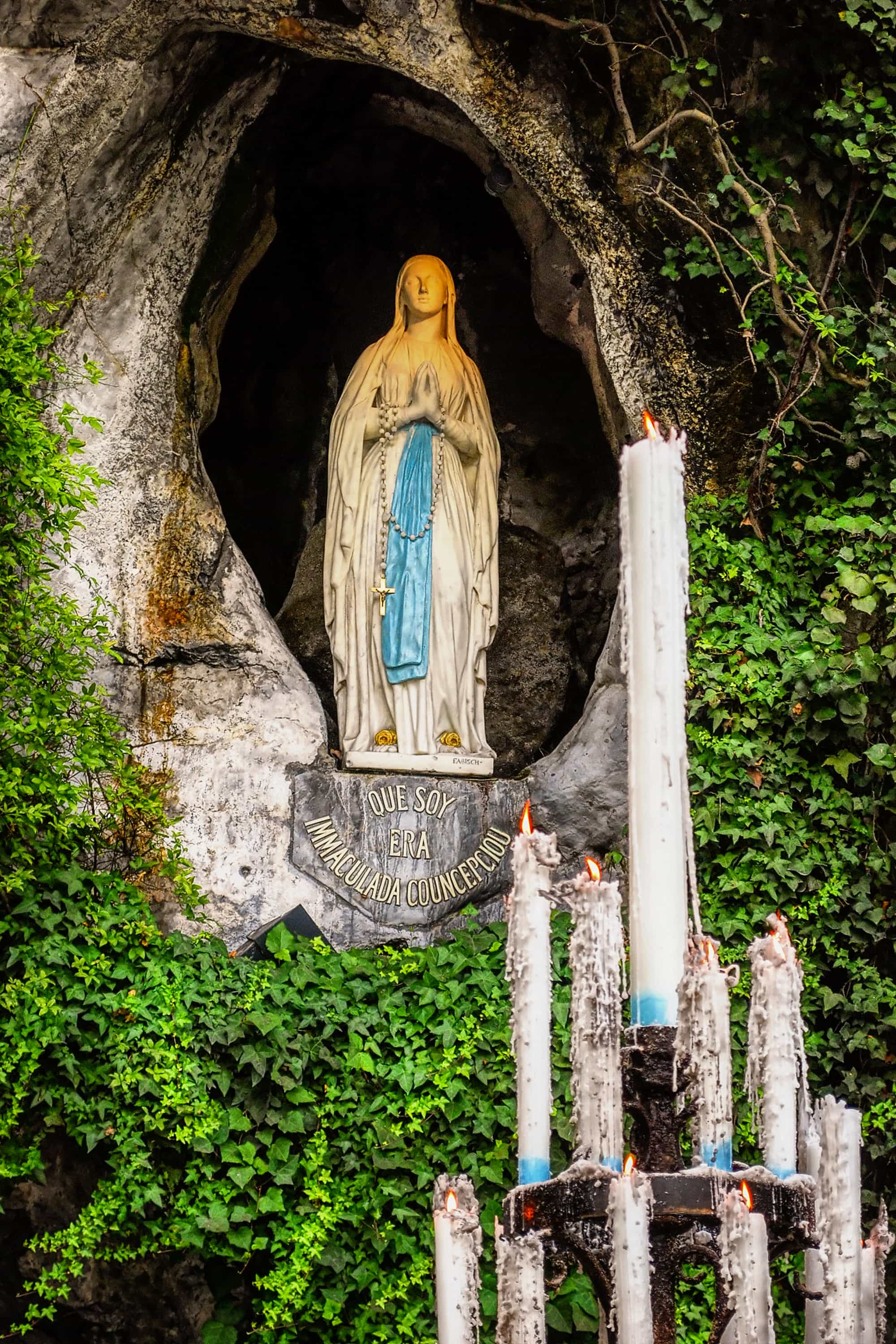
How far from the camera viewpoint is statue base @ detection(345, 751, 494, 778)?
5.25m

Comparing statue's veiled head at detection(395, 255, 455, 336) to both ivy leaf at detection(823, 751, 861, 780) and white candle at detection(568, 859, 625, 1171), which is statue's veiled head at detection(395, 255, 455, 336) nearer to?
ivy leaf at detection(823, 751, 861, 780)

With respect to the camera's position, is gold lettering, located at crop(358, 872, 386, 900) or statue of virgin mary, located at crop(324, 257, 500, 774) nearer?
gold lettering, located at crop(358, 872, 386, 900)

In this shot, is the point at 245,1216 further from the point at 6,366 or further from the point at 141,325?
the point at 141,325

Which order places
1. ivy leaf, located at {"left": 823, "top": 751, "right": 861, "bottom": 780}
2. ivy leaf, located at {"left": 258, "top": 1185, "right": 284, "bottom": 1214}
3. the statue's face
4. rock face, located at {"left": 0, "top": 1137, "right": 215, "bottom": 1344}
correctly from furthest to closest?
1. the statue's face
2. ivy leaf, located at {"left": 823, "top": 751, "right": 861, "bottom": 780}
3. rock face, located at {"left": 0, "top": 1137, "right": 215, "bottom": 1344}
4. ivy leaf, located at {"left": 258, "top": 1185, "right": 284, "bottom": 1214}

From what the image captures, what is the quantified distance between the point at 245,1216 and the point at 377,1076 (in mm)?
522

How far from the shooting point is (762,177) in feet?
16.8

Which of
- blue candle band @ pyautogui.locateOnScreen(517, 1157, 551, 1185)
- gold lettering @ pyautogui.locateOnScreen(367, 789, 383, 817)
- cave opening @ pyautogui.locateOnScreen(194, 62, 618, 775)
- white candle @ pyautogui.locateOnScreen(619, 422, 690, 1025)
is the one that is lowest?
blue candle band @ pyautogui.locateOnScreen(517, 1157, 551, 1185)

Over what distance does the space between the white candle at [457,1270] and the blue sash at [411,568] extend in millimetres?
3599

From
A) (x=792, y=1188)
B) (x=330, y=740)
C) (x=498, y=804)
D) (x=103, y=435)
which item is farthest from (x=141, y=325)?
(x=792, y=1188)

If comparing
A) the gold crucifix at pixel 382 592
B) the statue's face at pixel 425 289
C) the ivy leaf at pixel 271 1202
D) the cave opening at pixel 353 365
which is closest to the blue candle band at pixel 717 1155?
the ivy leaf at pixel 271 1202

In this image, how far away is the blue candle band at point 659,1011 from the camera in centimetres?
158

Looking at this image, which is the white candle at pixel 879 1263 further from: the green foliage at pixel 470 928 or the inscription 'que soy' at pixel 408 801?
the inscription 'que soy' at pixel 408 801

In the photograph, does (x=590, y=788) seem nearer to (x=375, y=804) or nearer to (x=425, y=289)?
(x=375, y=804)

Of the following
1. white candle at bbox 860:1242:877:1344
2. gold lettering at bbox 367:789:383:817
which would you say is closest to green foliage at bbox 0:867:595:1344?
gold lettering at bbox 367:789:383:817
